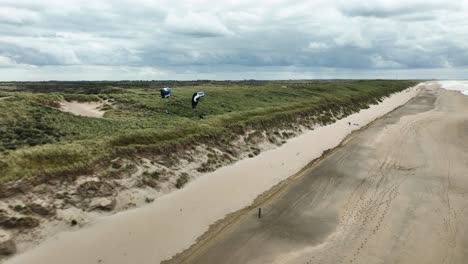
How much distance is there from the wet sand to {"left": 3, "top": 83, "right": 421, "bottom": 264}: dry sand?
144 centimetres

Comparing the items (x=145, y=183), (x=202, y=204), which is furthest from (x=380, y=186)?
(x=145, y=183)

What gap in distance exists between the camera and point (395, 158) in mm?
35156

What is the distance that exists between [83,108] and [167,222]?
25516 mm

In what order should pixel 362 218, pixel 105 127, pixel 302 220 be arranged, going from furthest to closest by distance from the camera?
pixel 105 127 → pixel 362 218 → pixel 302 220

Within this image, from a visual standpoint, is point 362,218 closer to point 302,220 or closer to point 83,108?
point 302,220

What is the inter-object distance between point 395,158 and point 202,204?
811 inches

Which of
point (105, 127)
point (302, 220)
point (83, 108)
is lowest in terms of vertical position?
point (302, 220)

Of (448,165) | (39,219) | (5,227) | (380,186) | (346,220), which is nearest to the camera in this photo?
(5,227)

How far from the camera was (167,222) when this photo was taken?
20.0 m

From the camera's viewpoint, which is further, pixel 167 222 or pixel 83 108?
pixel 83 108

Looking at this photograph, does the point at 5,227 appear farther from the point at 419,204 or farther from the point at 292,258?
the point at 419,204

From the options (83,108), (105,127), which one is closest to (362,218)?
(105,127)

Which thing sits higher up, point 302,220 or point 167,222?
point 167,222

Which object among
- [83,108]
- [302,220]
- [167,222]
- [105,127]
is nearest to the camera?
[167,222]
